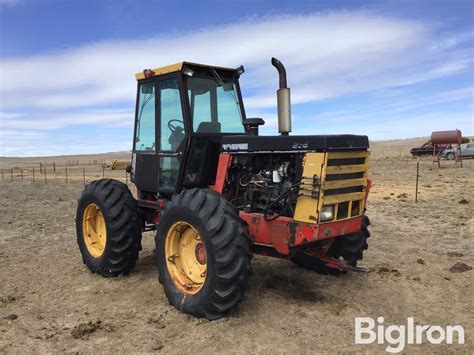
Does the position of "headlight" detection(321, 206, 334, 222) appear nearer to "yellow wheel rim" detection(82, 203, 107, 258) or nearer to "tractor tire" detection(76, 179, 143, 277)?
"tractor tire" detection(76, 179, 143, 277)

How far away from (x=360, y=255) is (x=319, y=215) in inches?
65.4

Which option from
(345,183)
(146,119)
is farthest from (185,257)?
(146,119)

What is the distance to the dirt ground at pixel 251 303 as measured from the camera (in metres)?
4.47

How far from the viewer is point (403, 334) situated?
15.1 feet

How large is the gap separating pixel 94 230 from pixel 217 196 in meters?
3.05

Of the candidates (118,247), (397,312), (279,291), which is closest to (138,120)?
(118,247)

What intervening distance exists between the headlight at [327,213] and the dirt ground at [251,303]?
3.47 ft

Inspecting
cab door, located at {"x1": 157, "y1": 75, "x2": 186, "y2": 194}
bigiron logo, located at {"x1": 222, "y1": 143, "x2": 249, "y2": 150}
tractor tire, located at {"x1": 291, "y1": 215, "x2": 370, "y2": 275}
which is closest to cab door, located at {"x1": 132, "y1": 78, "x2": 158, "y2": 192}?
cab door, located at {"x1": 157, "y1": 75, "x2": 186, "y2": 194}

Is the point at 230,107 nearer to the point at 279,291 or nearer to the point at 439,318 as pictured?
the point at 279,291

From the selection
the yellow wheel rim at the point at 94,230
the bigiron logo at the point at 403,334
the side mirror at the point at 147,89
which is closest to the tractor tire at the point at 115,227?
the yellow wheel rim at the point at 94,230

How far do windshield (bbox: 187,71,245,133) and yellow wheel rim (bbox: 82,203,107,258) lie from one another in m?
2.22

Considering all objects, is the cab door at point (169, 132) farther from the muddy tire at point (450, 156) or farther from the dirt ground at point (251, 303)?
the muddy tire at point (450, 156)

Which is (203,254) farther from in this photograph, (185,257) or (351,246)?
(351,246)

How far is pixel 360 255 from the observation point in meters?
6.22
